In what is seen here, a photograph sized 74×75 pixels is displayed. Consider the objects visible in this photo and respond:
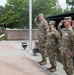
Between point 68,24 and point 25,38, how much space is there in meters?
17.4

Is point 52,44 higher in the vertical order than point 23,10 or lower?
lower

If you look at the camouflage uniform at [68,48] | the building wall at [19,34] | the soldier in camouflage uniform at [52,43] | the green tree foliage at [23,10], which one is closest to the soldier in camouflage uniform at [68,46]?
the camouflage uniform at [68,48]

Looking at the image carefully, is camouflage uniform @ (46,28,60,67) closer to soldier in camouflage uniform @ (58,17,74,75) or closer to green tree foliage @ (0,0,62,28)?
soldier in camouflage uniform @ (58,17,74,75)

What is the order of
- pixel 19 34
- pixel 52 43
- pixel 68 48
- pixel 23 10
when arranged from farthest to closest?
pixel 23 10
pixel 19 34
pixel 52 43
pixel 68 48

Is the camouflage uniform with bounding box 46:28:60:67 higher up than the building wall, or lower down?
higher up

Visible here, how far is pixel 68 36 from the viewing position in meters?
6.93

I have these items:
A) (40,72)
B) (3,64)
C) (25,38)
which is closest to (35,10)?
(25,38)

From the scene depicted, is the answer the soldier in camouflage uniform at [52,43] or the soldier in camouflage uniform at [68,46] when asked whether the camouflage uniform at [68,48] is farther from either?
the soldier in camouflage uniform at [52,43]

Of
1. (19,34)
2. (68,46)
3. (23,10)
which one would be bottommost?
(19,34)

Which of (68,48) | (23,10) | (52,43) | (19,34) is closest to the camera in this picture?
(68,48)

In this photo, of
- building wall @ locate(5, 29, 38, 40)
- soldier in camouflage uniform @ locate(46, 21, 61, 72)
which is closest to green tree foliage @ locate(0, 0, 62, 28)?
building wall @ locate(5, 29, 38, 40)

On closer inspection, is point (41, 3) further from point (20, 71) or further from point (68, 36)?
point (68, 36)

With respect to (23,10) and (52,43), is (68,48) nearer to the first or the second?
(52,43)

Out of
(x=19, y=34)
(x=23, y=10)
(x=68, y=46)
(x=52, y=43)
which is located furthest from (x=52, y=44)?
(x=23, y=10)
